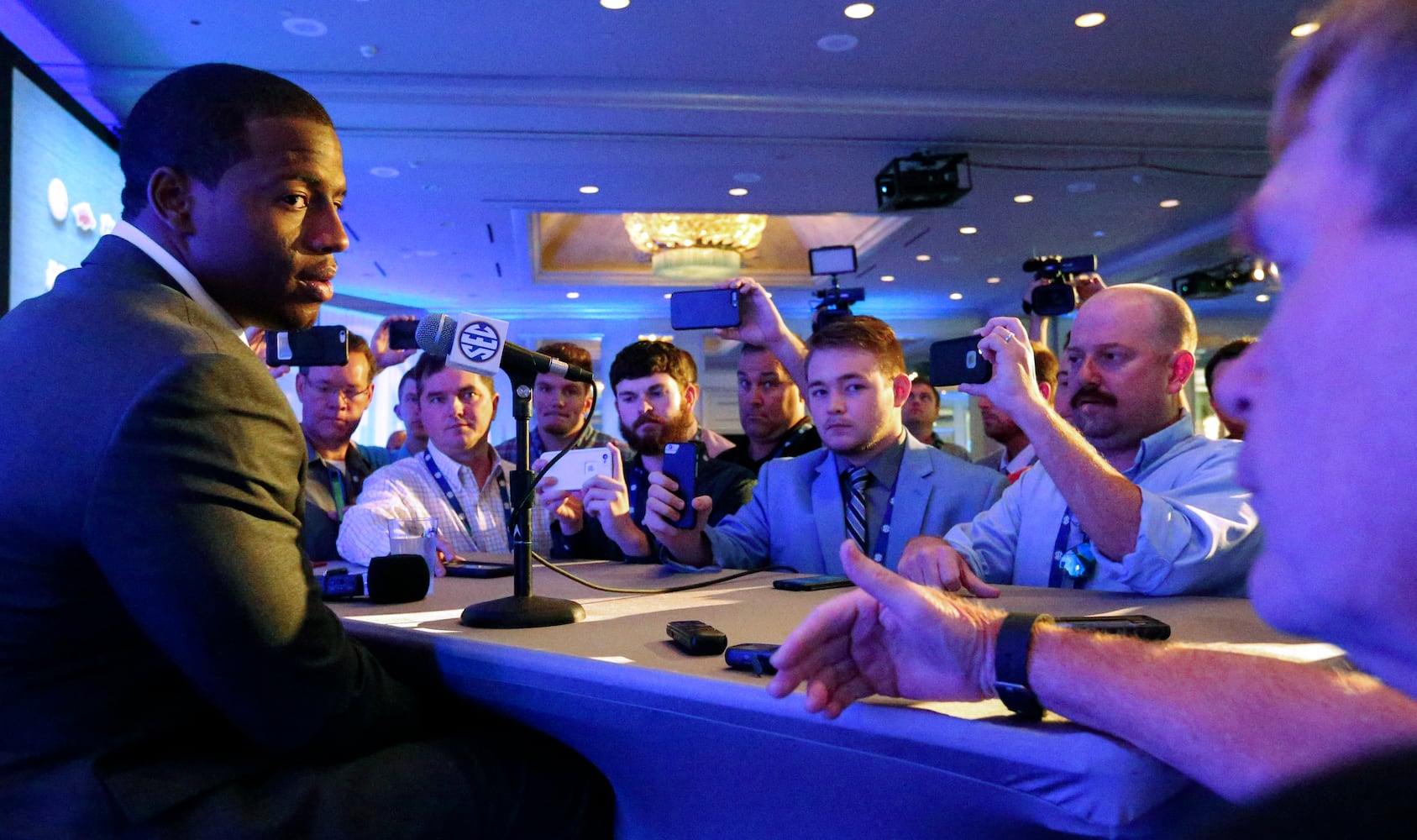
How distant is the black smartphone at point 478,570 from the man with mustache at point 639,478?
0.67ft

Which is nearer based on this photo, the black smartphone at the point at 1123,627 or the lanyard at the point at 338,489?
the black smartphone at the point at 1123,627

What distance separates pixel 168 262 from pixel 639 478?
157 centimetres

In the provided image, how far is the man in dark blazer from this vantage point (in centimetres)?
108

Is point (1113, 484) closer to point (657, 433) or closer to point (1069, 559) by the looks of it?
point (1069, 559)

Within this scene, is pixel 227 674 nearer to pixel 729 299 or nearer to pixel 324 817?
pixel 324 817

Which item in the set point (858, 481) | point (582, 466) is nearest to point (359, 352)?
point (582, 466)

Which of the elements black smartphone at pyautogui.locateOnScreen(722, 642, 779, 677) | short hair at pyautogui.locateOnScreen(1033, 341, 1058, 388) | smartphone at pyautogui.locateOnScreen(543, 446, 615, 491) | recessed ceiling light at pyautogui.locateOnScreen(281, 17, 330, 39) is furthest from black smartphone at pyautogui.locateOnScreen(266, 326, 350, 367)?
recessed ceiling light at pyautogui.locateOnScreen(281, 17, 330, 39)

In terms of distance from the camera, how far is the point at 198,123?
133cm

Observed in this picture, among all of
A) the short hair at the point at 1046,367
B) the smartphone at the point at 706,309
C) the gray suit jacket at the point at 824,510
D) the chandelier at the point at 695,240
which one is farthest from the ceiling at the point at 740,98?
the gray suit jacket at the point at 824,510

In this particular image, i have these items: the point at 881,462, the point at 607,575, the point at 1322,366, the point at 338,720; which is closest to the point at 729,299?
the point at 881,462

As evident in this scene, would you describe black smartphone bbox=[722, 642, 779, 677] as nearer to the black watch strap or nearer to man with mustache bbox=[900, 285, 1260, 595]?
the black watch strap

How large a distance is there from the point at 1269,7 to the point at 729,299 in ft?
13.0

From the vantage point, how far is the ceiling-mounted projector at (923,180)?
6391mm

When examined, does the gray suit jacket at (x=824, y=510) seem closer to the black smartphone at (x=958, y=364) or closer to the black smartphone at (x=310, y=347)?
the black smartphone at (x=958, y=364)
